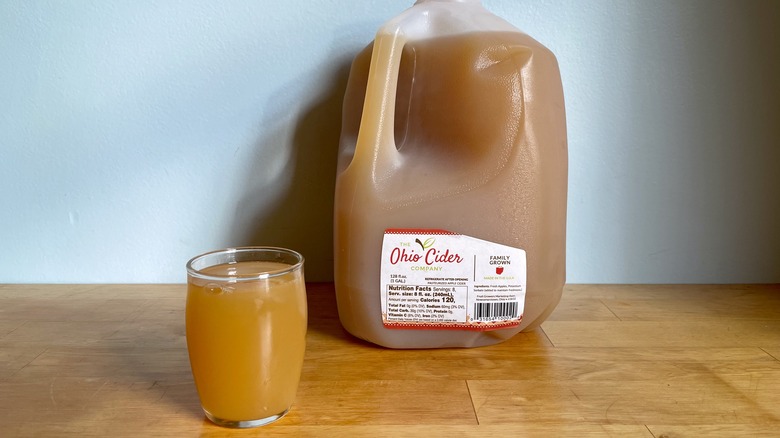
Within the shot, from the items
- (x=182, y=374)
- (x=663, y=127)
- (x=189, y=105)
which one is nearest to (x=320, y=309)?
(x=182, y=374)

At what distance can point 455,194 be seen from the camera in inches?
23.4

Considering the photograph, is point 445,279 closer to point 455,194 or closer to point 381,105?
point 455,194

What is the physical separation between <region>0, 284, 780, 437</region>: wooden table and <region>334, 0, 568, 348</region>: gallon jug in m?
0.05

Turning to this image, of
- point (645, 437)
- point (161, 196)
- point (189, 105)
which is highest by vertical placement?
point (189, 105)

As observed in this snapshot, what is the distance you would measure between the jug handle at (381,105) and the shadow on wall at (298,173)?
20cm

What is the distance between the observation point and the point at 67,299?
788 mm

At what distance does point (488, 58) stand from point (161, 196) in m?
0.51

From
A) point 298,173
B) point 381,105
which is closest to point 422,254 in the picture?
point 381,105

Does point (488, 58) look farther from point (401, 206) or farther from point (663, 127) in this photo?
point (663, 127)

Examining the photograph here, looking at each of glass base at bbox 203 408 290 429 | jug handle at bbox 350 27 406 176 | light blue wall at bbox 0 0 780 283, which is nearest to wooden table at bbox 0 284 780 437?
glass base at bbox 203 408 290 429

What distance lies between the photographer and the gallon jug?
1.95 ft

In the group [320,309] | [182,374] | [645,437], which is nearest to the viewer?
[645,437]

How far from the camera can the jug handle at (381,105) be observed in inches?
23.7

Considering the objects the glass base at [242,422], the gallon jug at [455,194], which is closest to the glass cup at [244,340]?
the glass base at [242,422]
